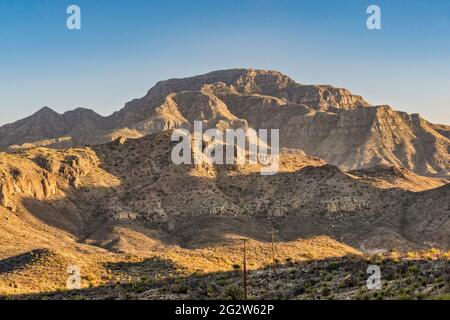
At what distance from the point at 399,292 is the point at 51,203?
60892 mm

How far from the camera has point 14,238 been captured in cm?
6944

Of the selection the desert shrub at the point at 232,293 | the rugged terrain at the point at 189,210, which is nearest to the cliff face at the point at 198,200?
the rugged terrain at the point at 189,210

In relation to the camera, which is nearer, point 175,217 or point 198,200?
point 175,217

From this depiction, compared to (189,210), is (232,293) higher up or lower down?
higher up

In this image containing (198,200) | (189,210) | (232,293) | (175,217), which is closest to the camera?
(232,293)

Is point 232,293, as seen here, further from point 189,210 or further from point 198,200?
point 198,200

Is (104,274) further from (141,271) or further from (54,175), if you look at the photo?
(54,175)

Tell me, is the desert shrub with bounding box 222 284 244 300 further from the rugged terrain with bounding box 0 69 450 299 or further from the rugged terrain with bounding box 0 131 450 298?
the rugged terrain with bounding box 0 131 450 298

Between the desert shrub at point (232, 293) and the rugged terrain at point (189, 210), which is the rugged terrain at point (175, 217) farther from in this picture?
the desert shrub at point (232, 293)

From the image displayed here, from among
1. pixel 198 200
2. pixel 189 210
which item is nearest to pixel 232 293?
pixel 189 210

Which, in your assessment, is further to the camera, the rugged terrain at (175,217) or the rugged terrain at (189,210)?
the rugged terrain at (189,210)

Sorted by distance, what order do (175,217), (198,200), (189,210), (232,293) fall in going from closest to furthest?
(232,293)
(175,217)
(189,210)
(198,200)

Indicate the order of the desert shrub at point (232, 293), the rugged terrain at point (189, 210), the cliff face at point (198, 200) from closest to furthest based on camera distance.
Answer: the desert shrub at point (232, 293)
the rugged terrain at point (189, 210)
the cliff face at point (198, 200)
